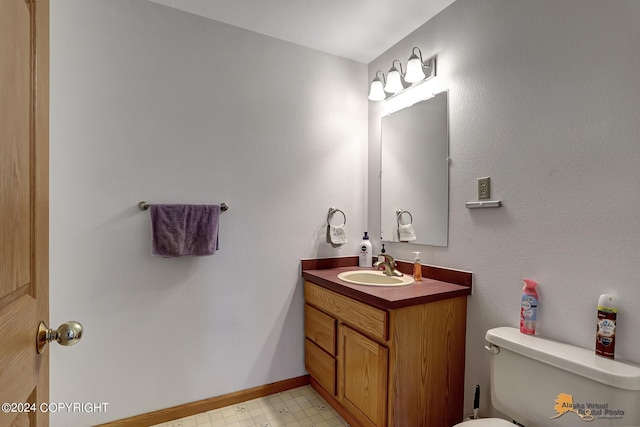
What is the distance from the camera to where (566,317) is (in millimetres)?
1255

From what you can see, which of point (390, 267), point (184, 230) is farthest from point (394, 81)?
point (184, 230)

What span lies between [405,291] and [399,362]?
321 mm

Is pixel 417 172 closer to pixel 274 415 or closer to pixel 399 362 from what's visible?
pixel 399 362

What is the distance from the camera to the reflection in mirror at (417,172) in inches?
70.5

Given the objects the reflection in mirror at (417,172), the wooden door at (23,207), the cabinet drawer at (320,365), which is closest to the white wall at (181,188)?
the cabinet drawer at (320,365)

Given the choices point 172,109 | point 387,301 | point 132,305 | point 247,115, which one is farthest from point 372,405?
point 172,109

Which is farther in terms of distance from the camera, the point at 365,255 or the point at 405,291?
the point at 365,255

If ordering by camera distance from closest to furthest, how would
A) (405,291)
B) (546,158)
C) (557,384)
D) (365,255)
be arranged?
(557,384)
(546,158)
(405,291)
(365,255)

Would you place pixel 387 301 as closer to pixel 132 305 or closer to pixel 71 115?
pixel 132 305

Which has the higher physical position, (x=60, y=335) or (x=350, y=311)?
(x=60, y=335)

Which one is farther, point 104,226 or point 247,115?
point 247,115

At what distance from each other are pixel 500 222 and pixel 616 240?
0.42 m

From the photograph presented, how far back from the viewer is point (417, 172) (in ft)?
6.41

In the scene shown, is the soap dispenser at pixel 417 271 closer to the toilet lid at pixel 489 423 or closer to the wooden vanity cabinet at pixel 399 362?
the wooden vanity cabinet at pixel 399 362
